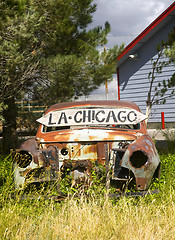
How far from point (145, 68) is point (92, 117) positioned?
43.9 ft

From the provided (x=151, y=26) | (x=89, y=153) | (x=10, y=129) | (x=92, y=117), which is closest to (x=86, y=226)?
(x=89, y=153)

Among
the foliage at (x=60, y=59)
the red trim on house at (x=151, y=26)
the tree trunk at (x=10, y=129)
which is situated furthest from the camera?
the red trim on house at (x=151, y=26)

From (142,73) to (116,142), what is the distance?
14.0 metres

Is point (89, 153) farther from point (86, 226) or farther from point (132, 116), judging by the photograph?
point (86, 226)

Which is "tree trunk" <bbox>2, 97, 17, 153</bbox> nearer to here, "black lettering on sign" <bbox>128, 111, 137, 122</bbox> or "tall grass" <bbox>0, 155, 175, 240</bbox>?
"black lettering on sign" <bbox>128, 111, 137, 122</bbox>

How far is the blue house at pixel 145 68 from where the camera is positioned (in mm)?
16766

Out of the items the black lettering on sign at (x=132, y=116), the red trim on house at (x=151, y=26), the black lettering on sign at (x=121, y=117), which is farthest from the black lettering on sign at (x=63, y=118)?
the red trim on house at (x=151, y=26)

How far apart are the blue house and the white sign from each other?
36.9 feet

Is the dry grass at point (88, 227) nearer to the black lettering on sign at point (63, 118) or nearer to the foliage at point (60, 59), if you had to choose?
the black lettering on sign at point (63, 118)

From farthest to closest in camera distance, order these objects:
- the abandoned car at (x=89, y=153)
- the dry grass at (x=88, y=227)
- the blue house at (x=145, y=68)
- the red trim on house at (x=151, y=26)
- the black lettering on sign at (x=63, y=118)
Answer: the blue house at (x=145, y=68) < the red trim on house at (x=151, y=26) < the black lettering on sign at (x=63, y=118) < the abandoned car at (x=89, y=153) < the dry grass at (x=88, y=227)

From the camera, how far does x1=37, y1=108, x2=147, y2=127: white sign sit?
17.6 feet

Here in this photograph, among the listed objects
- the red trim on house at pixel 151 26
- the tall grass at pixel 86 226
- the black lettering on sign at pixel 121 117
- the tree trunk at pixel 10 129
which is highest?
the red trim on house at pixel 151 26

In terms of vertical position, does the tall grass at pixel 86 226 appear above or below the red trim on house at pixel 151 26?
below

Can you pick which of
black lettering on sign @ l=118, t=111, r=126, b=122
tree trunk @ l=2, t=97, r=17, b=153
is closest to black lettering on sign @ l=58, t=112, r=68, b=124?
black lettering on sign @ l=118, t=111, r=126, b=122
